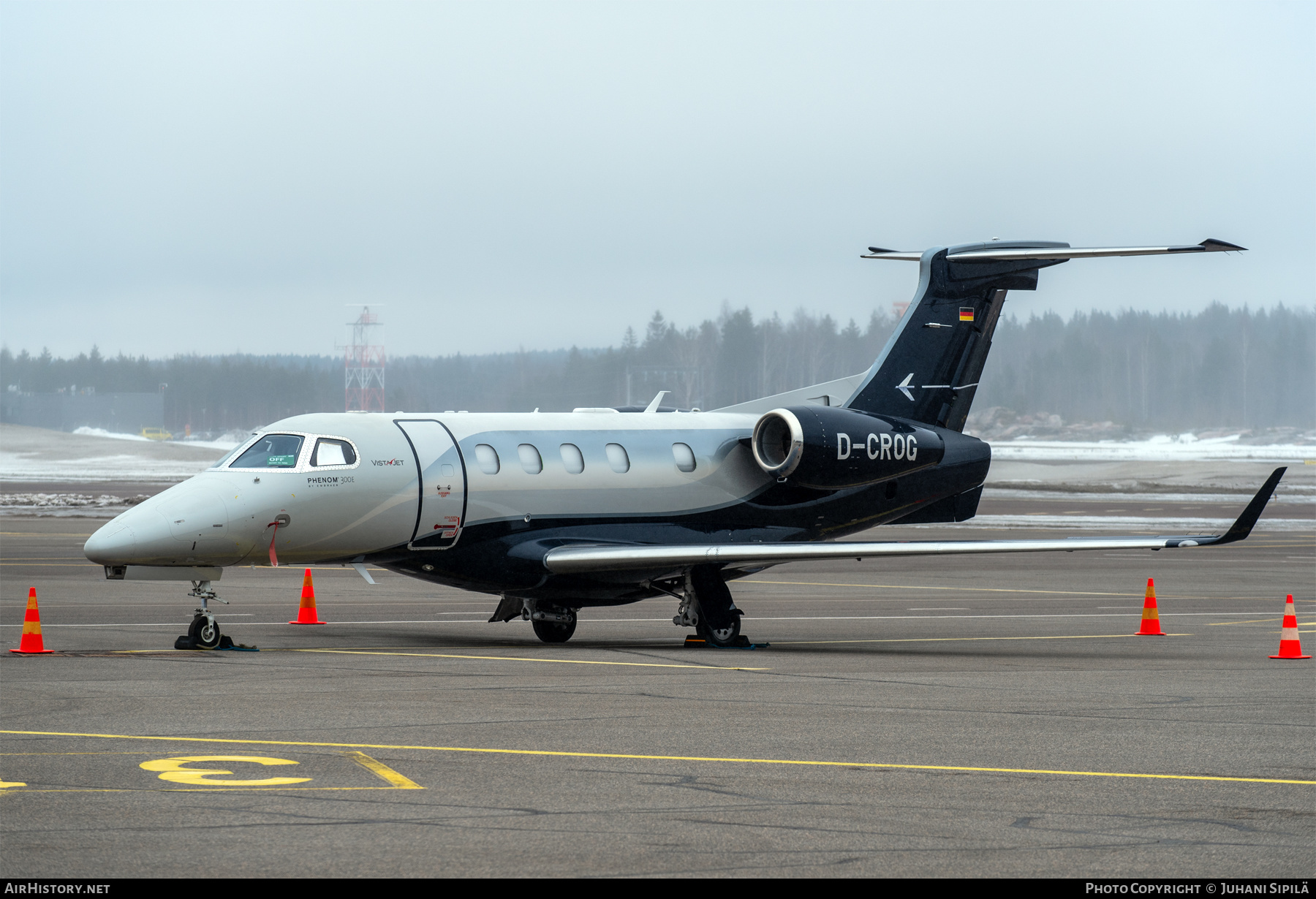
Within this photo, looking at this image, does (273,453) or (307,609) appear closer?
(273,453)

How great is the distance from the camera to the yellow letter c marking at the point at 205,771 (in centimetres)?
1004

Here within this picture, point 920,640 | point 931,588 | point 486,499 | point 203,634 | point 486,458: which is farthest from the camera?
point 931,588

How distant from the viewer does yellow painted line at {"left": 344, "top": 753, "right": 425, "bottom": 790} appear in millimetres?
10070

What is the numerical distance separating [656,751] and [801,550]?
8.61 meters

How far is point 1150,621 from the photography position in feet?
73.2

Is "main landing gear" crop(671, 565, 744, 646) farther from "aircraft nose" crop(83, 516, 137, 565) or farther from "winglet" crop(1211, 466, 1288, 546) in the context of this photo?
"aircraft nose" crop(83, 516, 137, 565)

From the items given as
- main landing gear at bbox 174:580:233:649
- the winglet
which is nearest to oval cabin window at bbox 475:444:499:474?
main landing gear at bbox 174:580:233:649

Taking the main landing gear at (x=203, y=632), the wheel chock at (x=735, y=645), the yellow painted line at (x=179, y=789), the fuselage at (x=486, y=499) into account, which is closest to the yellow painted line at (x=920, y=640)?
the wheel chock at (x=735, y=645)

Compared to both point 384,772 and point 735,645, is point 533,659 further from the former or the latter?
point 384,772

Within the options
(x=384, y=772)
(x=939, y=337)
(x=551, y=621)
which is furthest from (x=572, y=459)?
(x=384, y=772)

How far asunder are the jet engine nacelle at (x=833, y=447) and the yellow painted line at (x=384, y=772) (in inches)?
455

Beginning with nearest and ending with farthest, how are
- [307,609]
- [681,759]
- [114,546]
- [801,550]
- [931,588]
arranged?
1. [681,759]
2. [114,546]
3. [801,550]
4. [307,609]
5. [931,588]

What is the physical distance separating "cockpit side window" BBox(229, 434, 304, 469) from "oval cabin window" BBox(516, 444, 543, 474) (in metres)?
2.87
